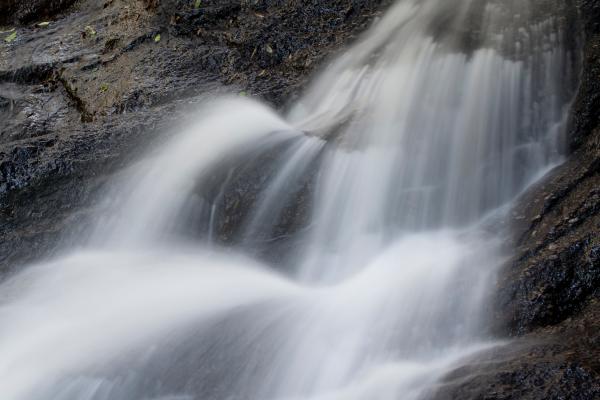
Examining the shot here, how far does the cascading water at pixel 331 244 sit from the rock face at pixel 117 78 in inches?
13.6

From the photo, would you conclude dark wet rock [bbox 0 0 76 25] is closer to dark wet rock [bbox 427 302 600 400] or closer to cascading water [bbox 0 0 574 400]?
cascading water [bbox 0 0 574 400]

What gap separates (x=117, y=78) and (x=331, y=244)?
Result: 333 cm

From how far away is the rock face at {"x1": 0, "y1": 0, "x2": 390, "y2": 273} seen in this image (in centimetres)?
553

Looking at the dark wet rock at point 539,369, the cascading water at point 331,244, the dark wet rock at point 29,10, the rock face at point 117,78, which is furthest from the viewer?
the dark wet rock at point 29,10

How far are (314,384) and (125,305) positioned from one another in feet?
5.35

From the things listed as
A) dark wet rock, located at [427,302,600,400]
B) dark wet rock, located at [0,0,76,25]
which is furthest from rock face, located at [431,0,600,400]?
dark wet rock, located at [0,0,76,25]

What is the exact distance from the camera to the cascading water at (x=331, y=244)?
12.0 feet

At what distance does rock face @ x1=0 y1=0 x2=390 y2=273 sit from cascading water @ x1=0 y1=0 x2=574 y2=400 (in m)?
0.35

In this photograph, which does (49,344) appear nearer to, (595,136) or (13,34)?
(595,136)

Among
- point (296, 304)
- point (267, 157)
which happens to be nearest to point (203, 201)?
point (267, 157)

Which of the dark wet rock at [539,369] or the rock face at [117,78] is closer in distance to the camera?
the dark wet rock at [539,369]

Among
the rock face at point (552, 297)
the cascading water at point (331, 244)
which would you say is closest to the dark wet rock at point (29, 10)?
the cascading water at point (331, 244)

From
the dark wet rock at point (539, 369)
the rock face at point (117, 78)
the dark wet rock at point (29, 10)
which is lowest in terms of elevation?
the dark wet rock at point (539, 369)

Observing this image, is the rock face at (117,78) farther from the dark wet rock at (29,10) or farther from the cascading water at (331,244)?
the dark wet rock at (29,10)
